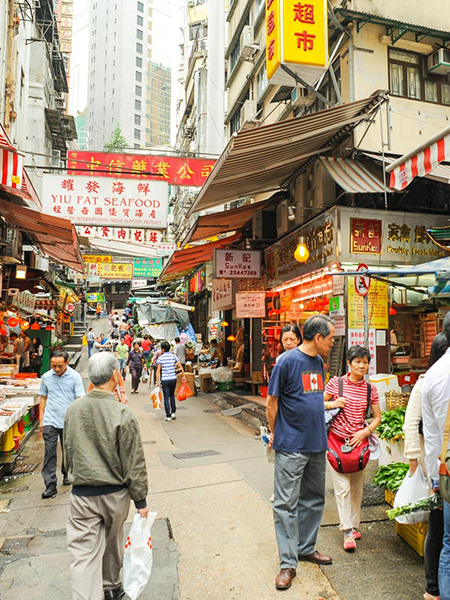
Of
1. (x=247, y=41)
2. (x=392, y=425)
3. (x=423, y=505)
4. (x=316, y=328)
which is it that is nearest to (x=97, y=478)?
(x=316, y=328)

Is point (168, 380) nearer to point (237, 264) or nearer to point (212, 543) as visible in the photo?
point (237, 264)

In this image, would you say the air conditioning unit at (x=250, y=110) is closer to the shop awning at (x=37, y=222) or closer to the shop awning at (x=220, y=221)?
the shop awning at (x=220, y=221)

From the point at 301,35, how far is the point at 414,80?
3052 millimetres

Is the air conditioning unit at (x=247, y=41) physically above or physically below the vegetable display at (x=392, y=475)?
above

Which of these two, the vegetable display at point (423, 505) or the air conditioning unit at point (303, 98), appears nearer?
the vegetable display at point (423, 505)

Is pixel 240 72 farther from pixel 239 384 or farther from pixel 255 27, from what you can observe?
pixel 239 384

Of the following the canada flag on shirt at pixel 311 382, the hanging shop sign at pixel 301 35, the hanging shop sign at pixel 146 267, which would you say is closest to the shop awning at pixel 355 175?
the hanging shop sign at pixel 301 35

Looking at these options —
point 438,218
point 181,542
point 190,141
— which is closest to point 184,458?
point 181,542

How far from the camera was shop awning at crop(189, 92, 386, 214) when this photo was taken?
7.25 meters

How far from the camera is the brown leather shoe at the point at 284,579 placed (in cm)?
347

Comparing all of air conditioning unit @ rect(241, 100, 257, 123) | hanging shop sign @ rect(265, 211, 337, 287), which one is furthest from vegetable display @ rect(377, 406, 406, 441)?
air conditioning unit @ rect(241, 100, 257, 123)

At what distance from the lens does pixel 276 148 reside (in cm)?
810

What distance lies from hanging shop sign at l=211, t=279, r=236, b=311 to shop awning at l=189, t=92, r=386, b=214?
703 cm

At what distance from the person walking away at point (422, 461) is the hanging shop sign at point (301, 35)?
7.65m
